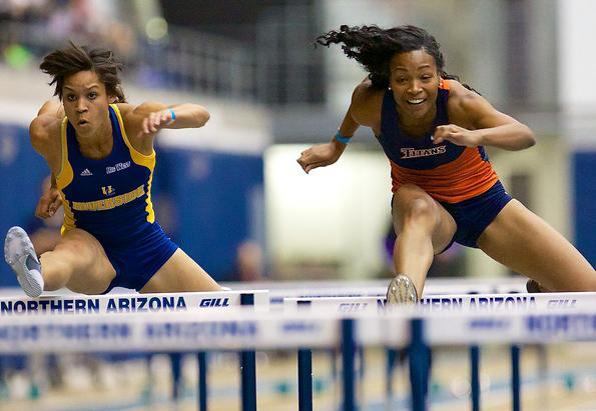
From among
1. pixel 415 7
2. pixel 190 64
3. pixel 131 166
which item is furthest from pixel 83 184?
pixel 415 7

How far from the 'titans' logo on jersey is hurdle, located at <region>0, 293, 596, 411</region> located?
6.94 ft

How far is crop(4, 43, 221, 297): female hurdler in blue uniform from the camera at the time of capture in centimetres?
614

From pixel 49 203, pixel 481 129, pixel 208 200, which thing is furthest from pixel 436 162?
pixel 208 200

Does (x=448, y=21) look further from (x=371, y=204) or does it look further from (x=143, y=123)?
(x=143, y=123)

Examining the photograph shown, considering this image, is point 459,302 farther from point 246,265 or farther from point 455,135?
point 246,265

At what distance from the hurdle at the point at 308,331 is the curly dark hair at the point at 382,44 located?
2.19 meters

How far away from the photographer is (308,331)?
13.3ft

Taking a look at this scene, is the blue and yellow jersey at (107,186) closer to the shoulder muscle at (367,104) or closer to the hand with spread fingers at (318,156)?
the hand with spread fingers at (318,156)

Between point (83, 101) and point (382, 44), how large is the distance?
1.43m

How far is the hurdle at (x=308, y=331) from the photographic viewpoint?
3.95 meters

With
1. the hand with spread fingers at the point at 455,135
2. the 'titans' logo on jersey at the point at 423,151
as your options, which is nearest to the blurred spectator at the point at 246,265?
the 'titans' logo on jersey at the point at 423,151

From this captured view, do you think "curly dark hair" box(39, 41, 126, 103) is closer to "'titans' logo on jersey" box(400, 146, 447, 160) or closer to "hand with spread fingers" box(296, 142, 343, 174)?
"hand with spread fingers" box(296, 142, 343, 174)

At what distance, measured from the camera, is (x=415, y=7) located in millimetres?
18750

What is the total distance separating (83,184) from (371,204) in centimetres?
1442
